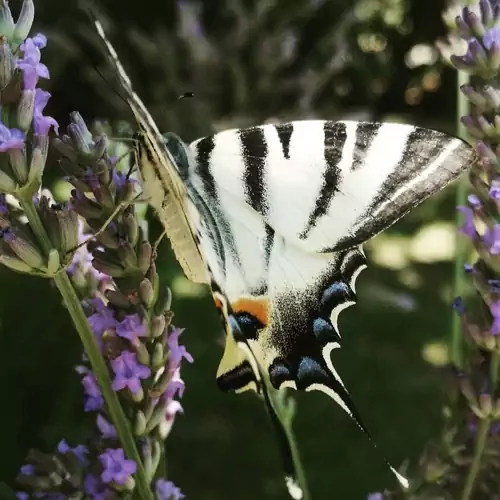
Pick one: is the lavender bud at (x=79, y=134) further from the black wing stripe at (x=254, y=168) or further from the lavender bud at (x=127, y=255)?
the black wing stripe at (x=254, y=168)

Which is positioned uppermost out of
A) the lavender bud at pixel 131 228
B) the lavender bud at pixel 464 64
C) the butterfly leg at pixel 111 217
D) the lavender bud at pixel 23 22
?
the lavender bud at pixel 23 22

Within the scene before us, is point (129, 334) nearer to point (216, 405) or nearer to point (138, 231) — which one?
point (138, 231)

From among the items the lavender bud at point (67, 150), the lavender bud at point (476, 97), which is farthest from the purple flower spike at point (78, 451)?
the lavender bud at point (476, 97)

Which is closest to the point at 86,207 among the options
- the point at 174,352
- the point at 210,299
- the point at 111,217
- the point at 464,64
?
the point at 111,217

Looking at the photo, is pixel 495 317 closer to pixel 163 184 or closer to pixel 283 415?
pixel 283 415

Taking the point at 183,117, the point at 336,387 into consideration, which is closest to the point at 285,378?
the point at 336,387

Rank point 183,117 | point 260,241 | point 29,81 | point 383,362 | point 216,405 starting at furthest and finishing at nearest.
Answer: point 383,362 < point 216,405 < point 183,117 < point 260,241 < point 29,81
